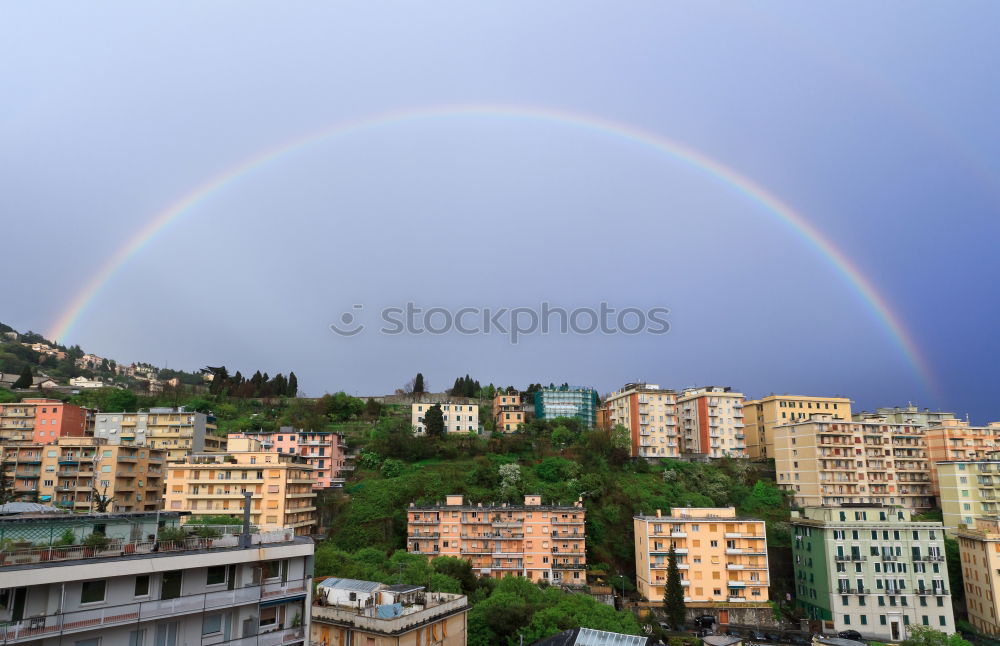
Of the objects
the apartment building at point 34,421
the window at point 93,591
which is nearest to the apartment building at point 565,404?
the apartment building at point 34,421

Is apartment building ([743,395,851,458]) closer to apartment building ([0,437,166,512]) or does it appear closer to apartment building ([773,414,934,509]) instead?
apartment building ([773,414,934,509])

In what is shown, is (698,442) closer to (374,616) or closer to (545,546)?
(545,546)

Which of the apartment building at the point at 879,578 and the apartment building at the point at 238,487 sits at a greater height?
the apartment building at the point at 238,487

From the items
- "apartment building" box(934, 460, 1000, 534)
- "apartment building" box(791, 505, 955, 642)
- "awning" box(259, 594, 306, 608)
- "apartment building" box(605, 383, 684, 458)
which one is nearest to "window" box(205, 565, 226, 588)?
"awning" box(259, 594, 306, 608)

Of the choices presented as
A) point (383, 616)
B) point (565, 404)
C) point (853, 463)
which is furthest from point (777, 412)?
point (383, 616)

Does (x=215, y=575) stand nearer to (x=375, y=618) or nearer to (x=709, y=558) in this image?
(x=375, y=618)

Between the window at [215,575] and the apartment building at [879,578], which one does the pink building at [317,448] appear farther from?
the window at [215,575]
